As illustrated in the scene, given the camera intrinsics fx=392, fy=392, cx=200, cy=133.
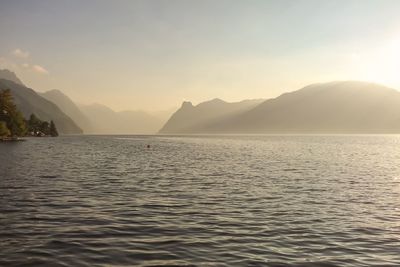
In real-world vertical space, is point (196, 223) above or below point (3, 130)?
below

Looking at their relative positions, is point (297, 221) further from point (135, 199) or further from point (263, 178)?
point (263, 178)

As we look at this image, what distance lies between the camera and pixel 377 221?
31.6m

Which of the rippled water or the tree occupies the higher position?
the tree

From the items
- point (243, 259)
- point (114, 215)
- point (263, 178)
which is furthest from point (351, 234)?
point (263, 178)

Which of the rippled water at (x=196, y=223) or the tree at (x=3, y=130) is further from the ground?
the tree at (x=3, y=130)

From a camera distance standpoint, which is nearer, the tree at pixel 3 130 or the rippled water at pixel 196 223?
the rippled water at pixel 196 223

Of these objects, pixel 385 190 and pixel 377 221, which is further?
pixel 385 190

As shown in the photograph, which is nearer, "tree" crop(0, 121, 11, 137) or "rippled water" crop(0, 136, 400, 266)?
"rippled water" crop(0, 136, 400, 266)

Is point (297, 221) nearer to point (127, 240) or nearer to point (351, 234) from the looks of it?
point (351, 234)

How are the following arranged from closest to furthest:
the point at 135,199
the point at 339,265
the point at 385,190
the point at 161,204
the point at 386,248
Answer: the point at 339,265, the point at 386,248, the point at 161,204, the point at 135,199, the point at 385,190

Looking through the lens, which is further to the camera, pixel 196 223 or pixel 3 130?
pixel 3 130

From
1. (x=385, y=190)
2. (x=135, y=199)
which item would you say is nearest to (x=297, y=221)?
(x=135, y=199)

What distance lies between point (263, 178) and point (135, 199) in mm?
25475

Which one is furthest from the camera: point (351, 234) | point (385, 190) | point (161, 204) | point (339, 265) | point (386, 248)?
point (385, 190)
